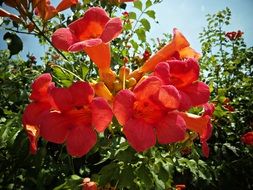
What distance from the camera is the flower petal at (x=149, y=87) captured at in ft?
4.31

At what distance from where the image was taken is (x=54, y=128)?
134 centimetres

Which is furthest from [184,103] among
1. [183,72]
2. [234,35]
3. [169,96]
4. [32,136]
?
[234,35]

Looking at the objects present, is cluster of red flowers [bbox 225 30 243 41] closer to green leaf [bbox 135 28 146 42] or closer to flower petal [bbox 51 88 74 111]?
green leaf [bbox 135 28 146 42]

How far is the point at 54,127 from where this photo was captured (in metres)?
1.34

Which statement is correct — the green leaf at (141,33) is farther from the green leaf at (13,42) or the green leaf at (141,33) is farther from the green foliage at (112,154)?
the green leaf at (13,42)

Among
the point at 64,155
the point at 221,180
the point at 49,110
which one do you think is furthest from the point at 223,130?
the point at 49,110

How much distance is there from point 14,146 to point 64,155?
1.97 feet

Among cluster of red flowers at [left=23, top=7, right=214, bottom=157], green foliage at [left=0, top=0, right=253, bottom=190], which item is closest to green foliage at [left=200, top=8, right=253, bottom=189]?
green foliage at [left=0, top=0, right=253, bottom=190]

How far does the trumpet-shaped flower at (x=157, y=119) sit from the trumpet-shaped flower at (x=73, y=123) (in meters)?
0.08

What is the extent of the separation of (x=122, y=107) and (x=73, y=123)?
0.94 ft

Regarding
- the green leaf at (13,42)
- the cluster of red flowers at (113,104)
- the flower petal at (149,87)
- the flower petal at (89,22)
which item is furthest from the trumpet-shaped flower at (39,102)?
the green leaf at (13,42)

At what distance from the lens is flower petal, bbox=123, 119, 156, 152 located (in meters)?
1.25

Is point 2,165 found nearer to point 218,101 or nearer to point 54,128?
point 54,128

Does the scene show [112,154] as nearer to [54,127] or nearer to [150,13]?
[54,127]
